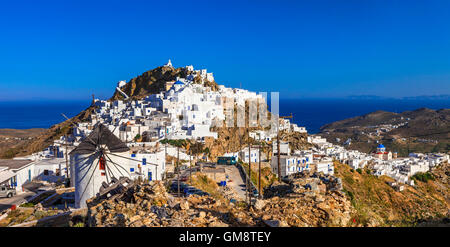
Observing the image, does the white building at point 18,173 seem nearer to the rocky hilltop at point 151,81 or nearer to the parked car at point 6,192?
the parked car at point 6,192

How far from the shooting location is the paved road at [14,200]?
55.4ft

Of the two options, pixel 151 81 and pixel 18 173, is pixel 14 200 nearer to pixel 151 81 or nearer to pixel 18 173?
pixel 18 173


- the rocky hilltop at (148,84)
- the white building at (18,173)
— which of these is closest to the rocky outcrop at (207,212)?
the white building at (18,173)

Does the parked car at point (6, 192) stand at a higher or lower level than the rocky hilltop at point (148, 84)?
lower

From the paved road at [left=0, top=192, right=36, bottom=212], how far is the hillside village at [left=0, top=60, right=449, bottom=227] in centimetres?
73

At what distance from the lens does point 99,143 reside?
14664 millimetres

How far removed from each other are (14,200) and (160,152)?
33.5ft

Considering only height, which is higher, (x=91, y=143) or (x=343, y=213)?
(x=91, y=143)

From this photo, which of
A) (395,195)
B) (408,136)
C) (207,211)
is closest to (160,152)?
(207,211)

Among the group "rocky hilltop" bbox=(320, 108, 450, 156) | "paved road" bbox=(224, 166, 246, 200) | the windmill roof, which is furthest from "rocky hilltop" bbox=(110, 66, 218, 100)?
the windmill roof

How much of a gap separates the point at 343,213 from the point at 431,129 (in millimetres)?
119910

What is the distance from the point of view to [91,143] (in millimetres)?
14758
